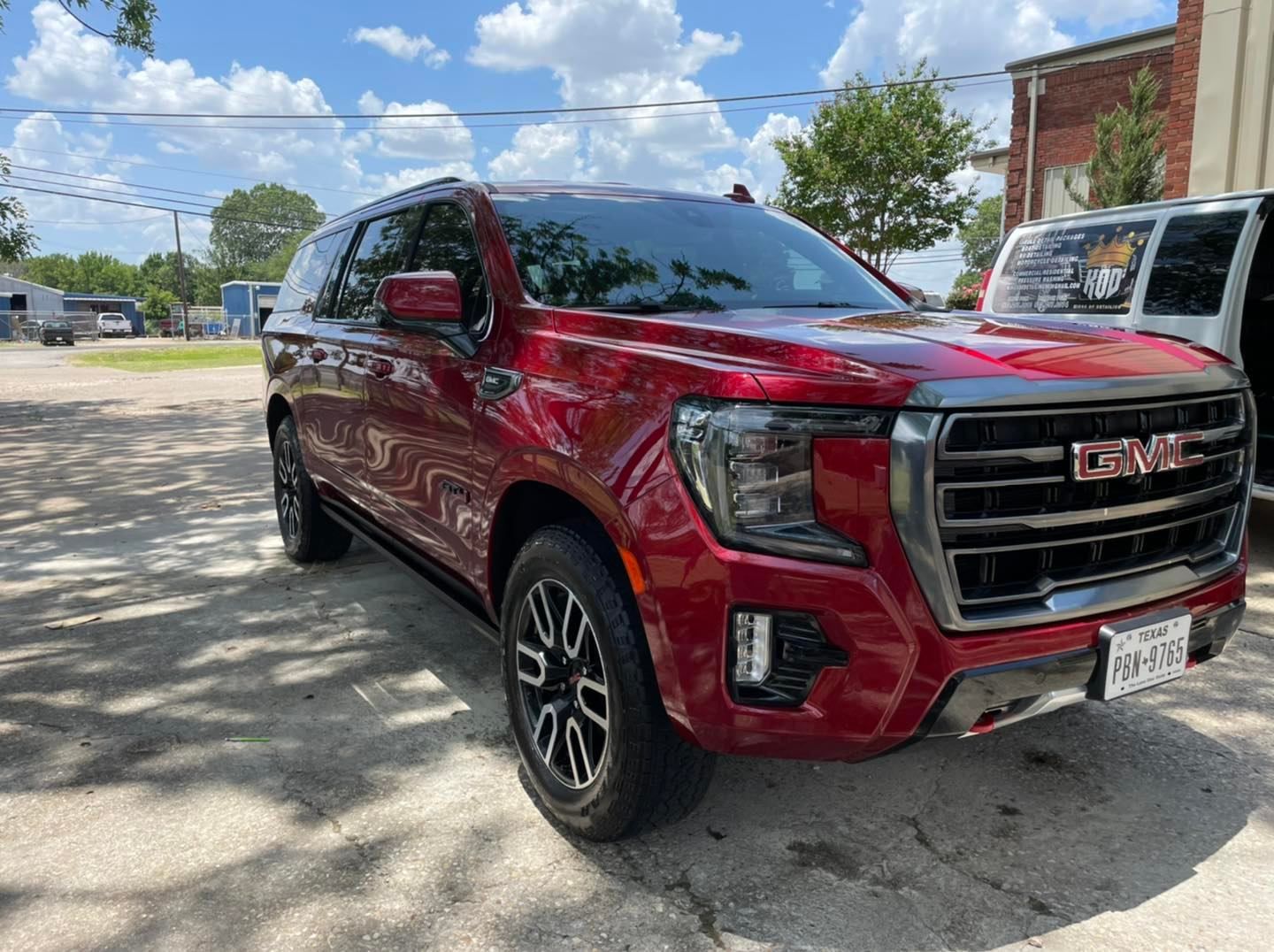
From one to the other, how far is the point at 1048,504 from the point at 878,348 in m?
0.52

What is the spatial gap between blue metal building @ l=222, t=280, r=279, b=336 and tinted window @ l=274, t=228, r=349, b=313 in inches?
2696

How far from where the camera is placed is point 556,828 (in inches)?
106

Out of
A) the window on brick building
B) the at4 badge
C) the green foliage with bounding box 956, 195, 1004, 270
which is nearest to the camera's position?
the at4 badge

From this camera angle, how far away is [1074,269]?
614cm

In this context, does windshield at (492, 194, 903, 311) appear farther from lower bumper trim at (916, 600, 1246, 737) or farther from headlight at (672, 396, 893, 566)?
lower bumper trim at (916, 600, 1246, 737)

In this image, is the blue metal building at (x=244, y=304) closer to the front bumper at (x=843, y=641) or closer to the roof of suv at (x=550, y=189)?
the roof of suv at (x=550, y=189)

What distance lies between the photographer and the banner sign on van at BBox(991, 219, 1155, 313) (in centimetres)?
579

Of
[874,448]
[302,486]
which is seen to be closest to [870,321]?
[874,448]

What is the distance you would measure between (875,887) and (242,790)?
1.88 meters

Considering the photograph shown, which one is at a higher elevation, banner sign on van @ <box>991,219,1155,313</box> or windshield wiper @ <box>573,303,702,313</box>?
banner sign on van @ <box>991,219,1155,313</box>

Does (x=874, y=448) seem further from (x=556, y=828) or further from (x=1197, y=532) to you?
(x=556, y=828)

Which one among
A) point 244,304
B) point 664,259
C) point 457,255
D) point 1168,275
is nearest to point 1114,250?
point 1168,275

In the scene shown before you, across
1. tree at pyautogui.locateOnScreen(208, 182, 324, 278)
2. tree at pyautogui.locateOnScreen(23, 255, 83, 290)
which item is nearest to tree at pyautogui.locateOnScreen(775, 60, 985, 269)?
tree at pyautogui.locateOnScreen(23, 255, 83, 290)

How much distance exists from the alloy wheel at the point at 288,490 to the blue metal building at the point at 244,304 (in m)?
68.7
